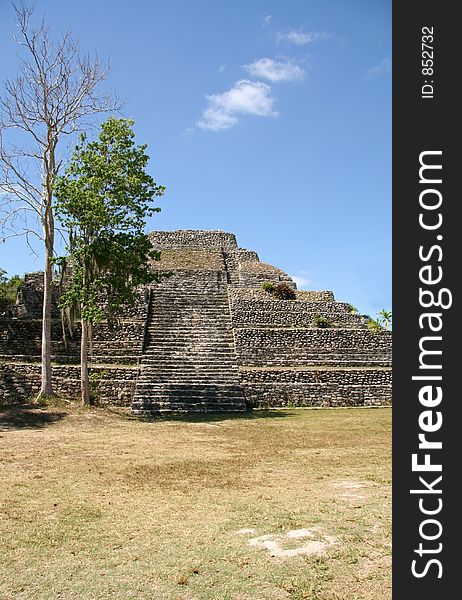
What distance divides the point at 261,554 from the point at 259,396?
1327 centimetres

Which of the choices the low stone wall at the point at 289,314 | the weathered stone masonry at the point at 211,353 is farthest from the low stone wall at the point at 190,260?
the low stone wall at the point at 289,314

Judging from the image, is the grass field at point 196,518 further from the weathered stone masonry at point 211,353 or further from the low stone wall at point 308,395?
the low stone wall at point 308,395

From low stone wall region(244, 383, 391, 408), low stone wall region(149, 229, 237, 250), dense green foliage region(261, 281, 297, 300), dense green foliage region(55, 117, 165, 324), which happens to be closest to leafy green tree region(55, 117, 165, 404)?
dense green foliage region(55, 117, 165, 324)

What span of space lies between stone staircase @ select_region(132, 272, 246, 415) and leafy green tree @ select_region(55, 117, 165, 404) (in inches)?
99.4

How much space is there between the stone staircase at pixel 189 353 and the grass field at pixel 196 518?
4994mm

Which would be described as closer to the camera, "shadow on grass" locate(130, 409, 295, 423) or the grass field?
the grass field

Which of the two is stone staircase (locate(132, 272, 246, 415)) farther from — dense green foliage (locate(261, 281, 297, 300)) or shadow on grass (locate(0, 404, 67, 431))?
shadow on grass (locate(0, 404, 67, 431))

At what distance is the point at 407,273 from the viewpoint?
3.58 m

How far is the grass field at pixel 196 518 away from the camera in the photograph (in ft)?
14.4

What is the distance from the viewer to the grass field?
4.40 meters

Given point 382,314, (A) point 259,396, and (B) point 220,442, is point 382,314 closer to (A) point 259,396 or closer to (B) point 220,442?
(A) point 259,396

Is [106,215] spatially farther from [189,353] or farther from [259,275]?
[259,275]

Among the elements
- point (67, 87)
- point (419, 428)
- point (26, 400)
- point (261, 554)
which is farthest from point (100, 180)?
point (419, 428)

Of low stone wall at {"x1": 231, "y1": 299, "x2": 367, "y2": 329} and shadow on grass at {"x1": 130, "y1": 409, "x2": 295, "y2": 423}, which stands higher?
low stone wall at {"x1": 231, "y1": 299, "x2": 367, "y2": 329}
